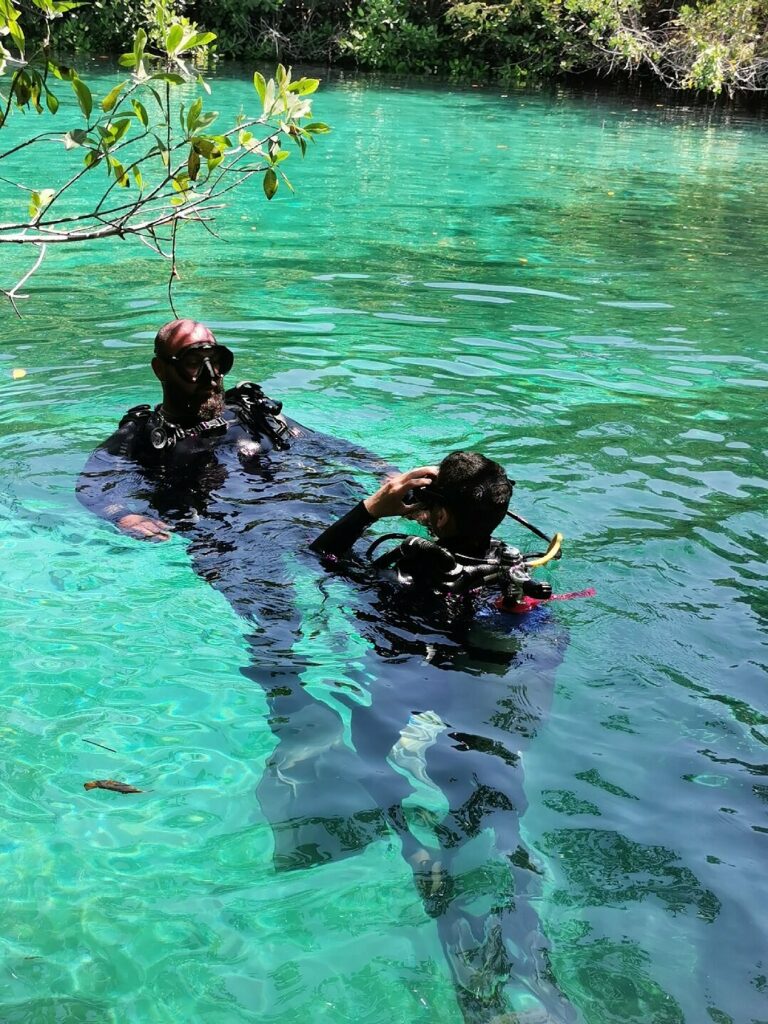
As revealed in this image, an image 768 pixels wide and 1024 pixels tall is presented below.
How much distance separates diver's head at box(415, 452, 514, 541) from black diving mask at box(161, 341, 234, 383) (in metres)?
1.88

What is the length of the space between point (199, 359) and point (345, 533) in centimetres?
153

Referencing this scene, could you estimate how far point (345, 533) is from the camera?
14.0ft

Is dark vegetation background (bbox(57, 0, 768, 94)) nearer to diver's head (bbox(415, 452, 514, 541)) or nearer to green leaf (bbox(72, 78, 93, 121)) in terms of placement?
diver's head (bbox(415, 452, 514, 541))

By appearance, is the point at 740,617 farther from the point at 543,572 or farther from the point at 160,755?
the point at 160,755

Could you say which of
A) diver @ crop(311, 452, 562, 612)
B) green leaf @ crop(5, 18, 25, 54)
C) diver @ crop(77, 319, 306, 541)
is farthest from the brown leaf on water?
green leaf @ crop(5, 18, 25, 54)

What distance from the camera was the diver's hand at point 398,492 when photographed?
3.87 m

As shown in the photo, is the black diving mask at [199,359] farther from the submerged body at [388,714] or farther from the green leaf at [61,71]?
the green leaf at [61,71]


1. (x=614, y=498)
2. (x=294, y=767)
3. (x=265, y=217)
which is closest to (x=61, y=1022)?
(x=294, y=767)

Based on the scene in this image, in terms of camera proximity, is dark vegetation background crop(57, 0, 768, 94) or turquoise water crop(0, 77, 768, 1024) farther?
dark vegetation background crop(57, 0, 768, 94)

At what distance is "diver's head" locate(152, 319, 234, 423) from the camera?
17.2 feet

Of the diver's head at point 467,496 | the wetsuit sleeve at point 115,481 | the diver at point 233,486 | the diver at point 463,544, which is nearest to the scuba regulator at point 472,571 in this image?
the diver at point 463,544

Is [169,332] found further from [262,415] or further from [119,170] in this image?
[119,170]

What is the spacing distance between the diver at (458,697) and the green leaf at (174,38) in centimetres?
163

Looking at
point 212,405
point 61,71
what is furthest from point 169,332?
point 61,71
